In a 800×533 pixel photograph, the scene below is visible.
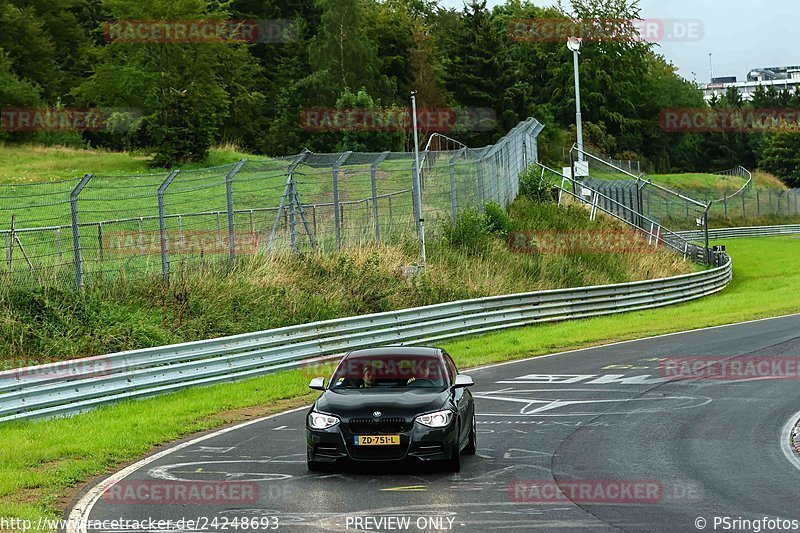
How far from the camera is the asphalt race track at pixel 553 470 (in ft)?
32.9

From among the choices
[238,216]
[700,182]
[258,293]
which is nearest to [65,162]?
[238,216]

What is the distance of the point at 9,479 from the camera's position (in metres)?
12.5

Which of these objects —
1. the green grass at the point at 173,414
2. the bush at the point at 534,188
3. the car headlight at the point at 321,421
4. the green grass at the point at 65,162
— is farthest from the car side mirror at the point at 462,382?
the green grass at the point at 65,162

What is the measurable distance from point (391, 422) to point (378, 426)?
0.14 metres

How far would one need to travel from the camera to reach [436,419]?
Result: 12109 millimetres

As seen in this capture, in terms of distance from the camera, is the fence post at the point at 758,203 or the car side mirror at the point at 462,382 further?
the fence post at the point at 758,203

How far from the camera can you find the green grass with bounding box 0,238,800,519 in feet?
41.0

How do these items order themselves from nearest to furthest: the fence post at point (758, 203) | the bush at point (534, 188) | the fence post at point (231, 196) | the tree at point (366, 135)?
the fence post at point (231, 196) < the bush at point (534, 188) < the tree at point (366, 135) < the fence post at point (758, 203)

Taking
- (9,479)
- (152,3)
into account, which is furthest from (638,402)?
(152,3)

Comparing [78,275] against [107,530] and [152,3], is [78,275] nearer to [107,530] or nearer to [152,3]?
[107,530]

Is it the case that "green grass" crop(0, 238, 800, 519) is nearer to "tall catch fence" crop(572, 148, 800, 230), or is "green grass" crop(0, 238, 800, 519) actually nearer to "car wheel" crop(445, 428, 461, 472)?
"car wheel" crop(445, 428, 461, 472)

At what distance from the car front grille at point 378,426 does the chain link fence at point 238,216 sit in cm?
845

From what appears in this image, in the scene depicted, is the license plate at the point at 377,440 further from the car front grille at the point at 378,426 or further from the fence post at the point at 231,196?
the fence post at the point at 231,196

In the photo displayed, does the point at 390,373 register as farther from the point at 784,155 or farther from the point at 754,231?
the point at 784,155
